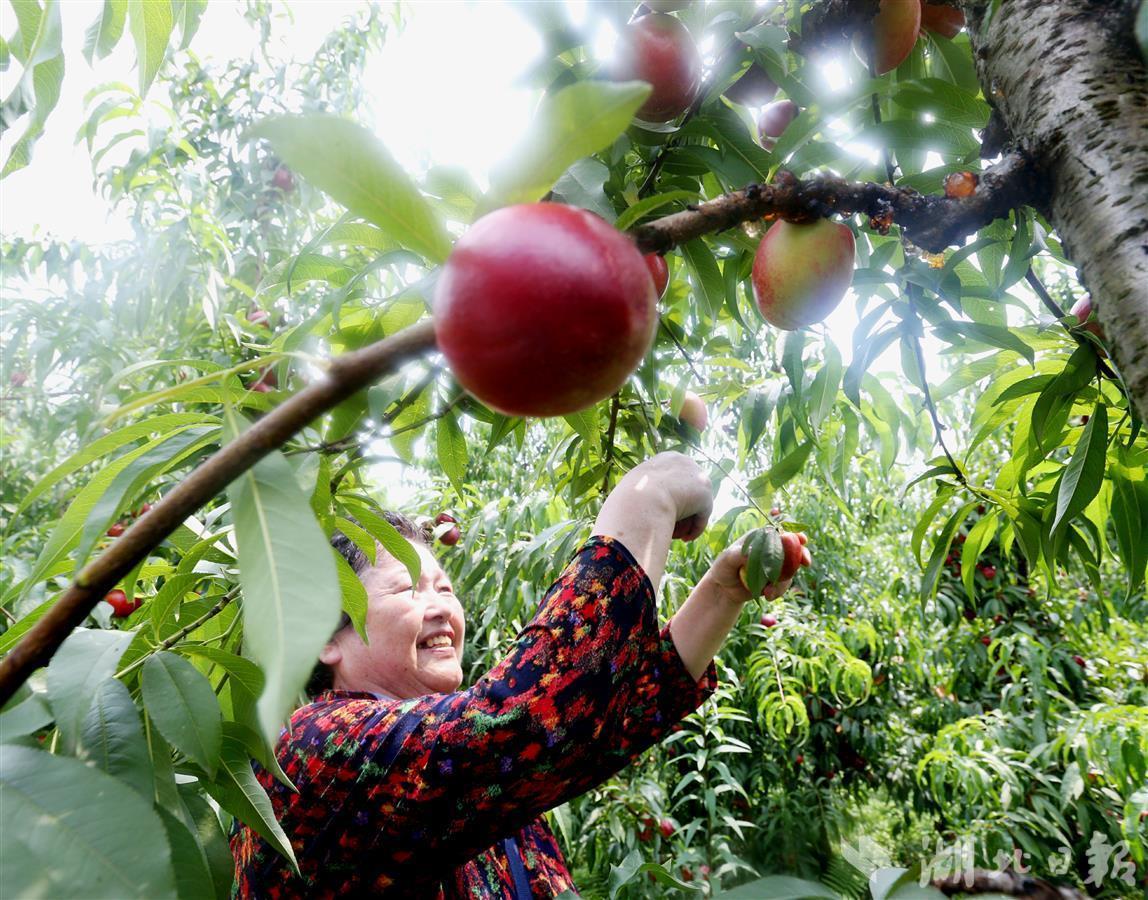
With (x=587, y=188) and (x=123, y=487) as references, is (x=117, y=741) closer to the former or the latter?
(x=123, y=487)

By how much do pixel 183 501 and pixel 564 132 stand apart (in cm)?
21

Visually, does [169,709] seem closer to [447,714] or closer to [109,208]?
[447,714]

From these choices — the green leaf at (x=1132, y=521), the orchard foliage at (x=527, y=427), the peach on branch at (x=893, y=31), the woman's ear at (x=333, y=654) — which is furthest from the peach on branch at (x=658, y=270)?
the woman's ear at (x=333, y=654)

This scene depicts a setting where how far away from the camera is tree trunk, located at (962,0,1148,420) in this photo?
1.42ft

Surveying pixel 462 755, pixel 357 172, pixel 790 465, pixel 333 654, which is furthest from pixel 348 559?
pixel 357 172

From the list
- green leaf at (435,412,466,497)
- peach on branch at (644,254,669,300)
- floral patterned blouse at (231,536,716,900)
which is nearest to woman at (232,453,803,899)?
floral patterned blouse at (231,536,716,900)

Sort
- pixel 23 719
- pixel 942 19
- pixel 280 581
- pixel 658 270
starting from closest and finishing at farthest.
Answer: pixel 280 581 → pixel 23 719 → pixel 658 270 → pixel 942 19

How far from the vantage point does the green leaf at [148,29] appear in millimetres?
620

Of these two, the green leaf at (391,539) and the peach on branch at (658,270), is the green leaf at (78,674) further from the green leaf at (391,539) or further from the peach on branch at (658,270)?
the peach on branch at (658,270)

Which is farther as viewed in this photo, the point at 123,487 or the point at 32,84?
the point at 32,84

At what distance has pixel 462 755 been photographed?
902 millimetres

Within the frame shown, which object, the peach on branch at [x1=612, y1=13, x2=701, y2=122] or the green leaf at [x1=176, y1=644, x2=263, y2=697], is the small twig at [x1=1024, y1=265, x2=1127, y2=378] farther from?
the green leaf at [x1=176, y1=644, x2=263, y2=697]

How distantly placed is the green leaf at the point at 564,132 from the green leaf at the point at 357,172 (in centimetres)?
4

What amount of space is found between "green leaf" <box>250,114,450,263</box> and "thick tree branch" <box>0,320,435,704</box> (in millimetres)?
65
